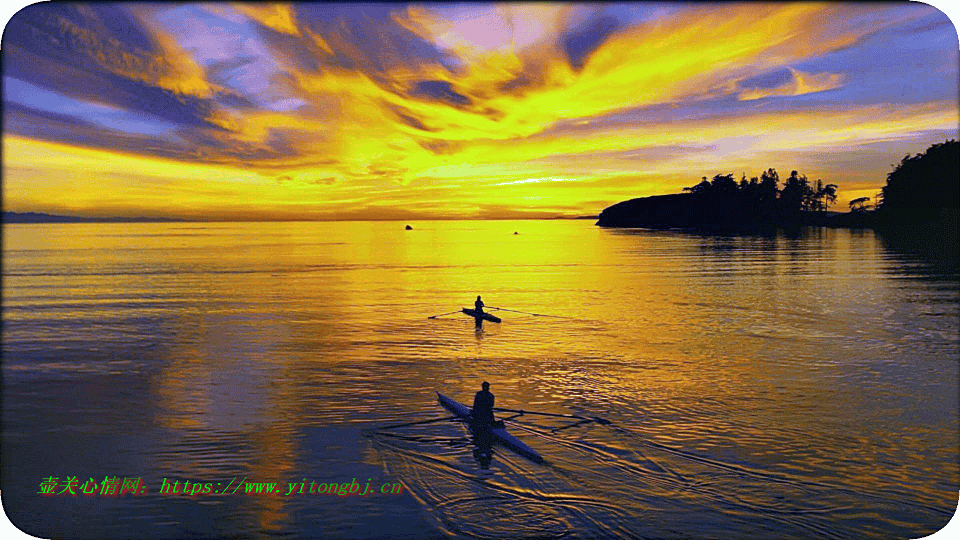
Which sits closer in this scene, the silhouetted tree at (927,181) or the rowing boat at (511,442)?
the rowing boat at (511,442)

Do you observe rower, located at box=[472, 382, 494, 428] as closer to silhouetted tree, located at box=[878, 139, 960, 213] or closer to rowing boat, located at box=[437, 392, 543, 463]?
rowing boat, located at box=[437, 392, 543, 463]

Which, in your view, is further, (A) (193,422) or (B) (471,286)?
(B) (471,286)

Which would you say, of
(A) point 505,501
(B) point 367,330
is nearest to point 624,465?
(A) point 505,501

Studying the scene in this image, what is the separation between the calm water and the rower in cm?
81

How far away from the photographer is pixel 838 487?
16.8 meters

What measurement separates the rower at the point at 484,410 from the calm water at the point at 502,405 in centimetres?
81

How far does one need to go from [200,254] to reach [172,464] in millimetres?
111081

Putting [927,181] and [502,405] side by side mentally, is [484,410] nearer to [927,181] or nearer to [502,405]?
[502,405]

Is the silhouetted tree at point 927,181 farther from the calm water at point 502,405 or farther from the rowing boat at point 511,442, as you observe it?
the rowing boat at point 511,442

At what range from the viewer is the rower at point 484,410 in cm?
2014

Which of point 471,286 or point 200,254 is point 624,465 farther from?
point 200,254

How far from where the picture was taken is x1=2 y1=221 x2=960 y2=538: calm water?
15555mm

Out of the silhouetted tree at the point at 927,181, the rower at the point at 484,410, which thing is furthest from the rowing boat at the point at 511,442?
the silhouetted tree at the point at 927,181

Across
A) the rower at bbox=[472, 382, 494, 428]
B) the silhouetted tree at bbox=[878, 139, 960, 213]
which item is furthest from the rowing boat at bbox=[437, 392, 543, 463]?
the silhouetted tree at bbox=[878, 139, 960, 213]
